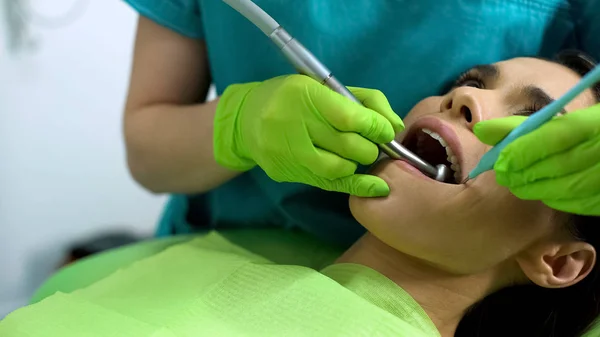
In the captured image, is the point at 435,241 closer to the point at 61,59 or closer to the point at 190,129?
the point at 190,129

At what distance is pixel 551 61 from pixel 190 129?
1.82 ft

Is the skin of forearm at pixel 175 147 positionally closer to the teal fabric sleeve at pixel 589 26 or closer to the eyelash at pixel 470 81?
the eyelash at pixel 470 81

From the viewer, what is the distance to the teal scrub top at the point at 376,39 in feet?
2.95

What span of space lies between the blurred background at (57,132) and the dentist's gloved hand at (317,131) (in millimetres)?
1259

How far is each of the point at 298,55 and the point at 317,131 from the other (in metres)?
0.10

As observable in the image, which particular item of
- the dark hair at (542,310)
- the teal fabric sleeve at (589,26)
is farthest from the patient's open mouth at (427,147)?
the teal fabric sleeve at (589,26)

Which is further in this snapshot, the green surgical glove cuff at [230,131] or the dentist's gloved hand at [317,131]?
the green surgical glove cuff at [230,131]

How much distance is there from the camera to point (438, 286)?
2.85 feet

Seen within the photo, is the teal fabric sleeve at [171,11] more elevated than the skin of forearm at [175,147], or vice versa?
the teal fabric sleeve at [171,11]

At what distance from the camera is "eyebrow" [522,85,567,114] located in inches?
32.5

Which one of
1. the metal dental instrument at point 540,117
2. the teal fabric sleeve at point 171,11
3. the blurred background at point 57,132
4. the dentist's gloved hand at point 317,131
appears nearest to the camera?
the metal dental instrument at point 540,117

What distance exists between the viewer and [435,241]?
2.61 feet

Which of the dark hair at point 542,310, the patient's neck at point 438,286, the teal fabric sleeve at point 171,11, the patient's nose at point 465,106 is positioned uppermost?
the teal fabric sleeve at point 171,11

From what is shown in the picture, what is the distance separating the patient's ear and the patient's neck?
0.06 m
